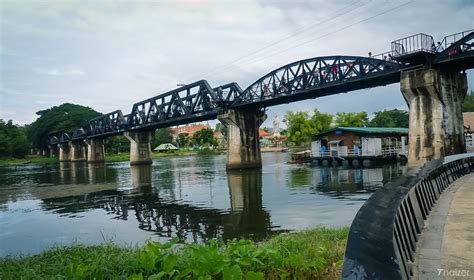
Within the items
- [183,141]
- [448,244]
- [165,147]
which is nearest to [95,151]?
[165,147]

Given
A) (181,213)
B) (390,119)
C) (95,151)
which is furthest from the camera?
(390,119)

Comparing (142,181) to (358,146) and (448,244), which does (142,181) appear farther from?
(448,244)

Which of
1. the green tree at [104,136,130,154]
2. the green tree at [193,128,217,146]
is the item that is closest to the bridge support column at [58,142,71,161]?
the green tree at [104,136,130,154]

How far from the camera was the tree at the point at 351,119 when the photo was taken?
336ft

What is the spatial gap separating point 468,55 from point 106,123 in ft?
339

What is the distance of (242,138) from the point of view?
→ 2237 inches

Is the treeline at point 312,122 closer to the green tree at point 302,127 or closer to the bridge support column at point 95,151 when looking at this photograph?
the green tree at point 302,127

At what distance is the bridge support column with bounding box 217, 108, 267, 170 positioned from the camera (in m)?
55.8

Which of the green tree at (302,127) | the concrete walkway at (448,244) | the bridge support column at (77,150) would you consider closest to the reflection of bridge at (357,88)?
the concrete walkway at (448,244)

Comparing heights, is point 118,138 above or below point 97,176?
above

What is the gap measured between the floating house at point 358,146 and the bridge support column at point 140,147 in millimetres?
45324

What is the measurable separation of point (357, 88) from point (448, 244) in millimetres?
42646

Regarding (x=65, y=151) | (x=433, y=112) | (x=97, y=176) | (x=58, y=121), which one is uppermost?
(x=58, y=121)

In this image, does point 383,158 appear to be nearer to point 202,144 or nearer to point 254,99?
point 254,99
